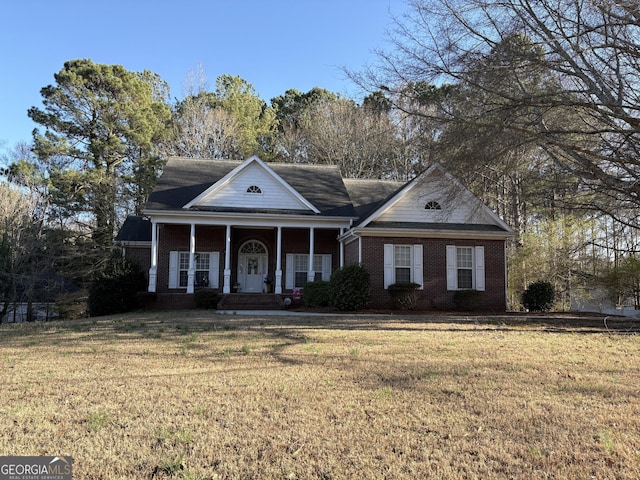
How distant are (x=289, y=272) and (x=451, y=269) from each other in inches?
291

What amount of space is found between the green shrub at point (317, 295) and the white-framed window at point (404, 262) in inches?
103

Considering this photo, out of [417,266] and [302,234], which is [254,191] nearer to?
[302,234]

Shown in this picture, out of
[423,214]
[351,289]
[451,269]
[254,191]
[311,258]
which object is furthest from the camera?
[254,191]

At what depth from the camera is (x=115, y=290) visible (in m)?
18.6

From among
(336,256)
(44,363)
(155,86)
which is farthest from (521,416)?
(155,86)

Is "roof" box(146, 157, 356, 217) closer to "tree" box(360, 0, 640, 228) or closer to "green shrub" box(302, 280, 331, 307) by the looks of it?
"green shrub" box(302, 280, 331, 307)

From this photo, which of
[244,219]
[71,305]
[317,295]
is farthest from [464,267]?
[71,305]

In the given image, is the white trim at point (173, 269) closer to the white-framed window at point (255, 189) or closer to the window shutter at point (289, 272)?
the white-framed window at point (255, 189)

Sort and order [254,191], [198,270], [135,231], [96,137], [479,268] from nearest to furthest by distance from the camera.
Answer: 1. [479,268]
2. [254,191]
3. [198,270]
4. [135,231]
5. [96,137]

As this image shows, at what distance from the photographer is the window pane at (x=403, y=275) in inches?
747

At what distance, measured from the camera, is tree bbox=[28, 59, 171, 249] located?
29.4 metres

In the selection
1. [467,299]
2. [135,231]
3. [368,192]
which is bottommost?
[467,299]

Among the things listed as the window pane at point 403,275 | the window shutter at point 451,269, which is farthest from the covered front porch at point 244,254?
the window shutter at point 451,269

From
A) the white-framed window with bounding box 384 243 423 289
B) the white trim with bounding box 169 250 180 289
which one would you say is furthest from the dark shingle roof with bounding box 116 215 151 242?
the white-framed window with bounding box 384 243 423 289
